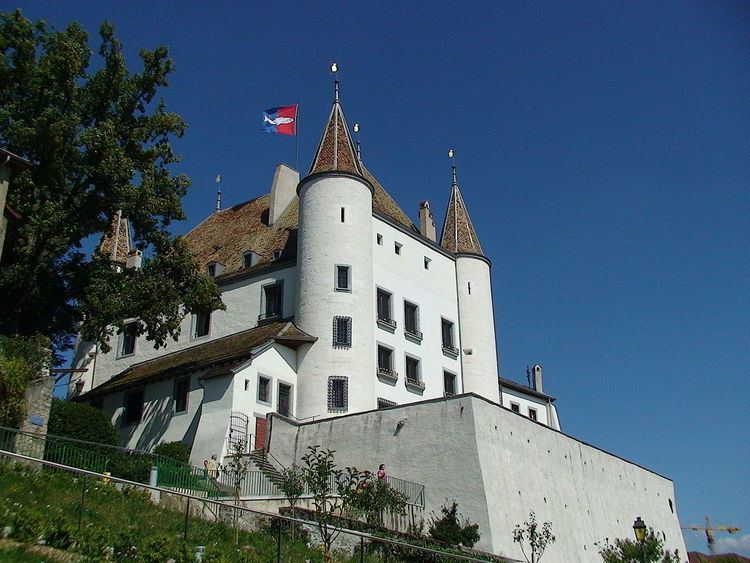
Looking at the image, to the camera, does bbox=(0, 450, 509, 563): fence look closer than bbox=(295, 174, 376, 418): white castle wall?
Yes

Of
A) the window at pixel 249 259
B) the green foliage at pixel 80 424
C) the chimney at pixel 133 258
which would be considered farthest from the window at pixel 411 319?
the chimney at pixel 133 258

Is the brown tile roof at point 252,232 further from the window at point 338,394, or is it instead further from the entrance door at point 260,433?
the entrance door at point 260,433

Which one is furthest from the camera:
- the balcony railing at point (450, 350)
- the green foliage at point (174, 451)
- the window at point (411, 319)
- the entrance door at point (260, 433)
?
the balcony railing at point (450, 350)

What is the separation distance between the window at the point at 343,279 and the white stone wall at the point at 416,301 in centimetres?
226

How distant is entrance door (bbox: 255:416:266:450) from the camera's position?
113 feet

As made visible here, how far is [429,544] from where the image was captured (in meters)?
26.4

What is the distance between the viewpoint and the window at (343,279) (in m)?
39.8

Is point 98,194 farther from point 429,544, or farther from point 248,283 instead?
point 429,544

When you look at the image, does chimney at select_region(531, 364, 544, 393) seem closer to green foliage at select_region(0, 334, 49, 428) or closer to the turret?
the turret

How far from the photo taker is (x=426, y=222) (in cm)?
4947

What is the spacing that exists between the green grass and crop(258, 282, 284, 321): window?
23774 millimetres

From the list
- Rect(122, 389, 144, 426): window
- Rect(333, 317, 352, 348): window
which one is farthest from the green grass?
Rect(122, 389, 144, 426): window

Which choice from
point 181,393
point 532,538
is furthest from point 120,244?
point 532,538

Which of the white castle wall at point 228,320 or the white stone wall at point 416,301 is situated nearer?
the white stone wall at point 416,301
